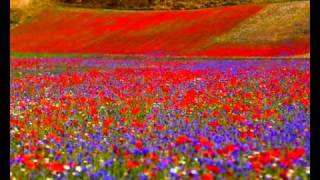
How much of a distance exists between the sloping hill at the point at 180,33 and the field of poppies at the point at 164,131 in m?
27.4

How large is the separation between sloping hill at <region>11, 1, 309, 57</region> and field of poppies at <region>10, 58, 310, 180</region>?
27.4 m

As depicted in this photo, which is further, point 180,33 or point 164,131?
point 180,33

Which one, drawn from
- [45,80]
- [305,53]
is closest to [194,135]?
[45,80]

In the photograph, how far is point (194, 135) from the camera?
358 inches

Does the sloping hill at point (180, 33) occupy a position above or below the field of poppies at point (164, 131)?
above

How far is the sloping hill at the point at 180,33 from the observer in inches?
1924

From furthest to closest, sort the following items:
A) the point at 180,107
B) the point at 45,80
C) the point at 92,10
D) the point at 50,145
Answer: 1. the point at 92,10
2. the point at 45,80
3. the point at 180,107
4. the point at 50,145

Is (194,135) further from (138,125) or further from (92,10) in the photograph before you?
(92,10)

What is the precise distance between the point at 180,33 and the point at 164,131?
47839mm

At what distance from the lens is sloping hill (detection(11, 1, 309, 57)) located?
1924 inches

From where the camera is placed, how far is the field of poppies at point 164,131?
6.79 m

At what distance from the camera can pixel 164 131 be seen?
32.1 ft

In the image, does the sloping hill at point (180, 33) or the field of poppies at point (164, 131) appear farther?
the sloping hill at point (180, 33)

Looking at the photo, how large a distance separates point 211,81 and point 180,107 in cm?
715
